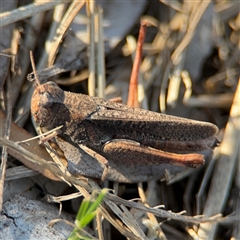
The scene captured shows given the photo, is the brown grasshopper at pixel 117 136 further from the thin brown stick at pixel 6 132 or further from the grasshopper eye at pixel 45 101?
the thin brown stick at pixel 6 132

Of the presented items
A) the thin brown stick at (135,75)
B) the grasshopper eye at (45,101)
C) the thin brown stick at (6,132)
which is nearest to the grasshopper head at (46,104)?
the grasshopper eye at (45,101)

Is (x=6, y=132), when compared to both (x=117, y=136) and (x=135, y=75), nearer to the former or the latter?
(x=117, y=136)

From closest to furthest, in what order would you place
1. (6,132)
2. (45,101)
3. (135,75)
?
(45,101), (6,132), (135,75)

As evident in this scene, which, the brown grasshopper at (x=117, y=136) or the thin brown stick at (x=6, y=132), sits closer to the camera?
the thin brown stick at (x=6, y=132)

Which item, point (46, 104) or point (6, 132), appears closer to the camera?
point (46, 104)

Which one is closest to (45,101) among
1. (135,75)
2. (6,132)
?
(6,132)

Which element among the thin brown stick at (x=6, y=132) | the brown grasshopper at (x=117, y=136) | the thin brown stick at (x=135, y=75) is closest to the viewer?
the thin brown stick at (x=6, y=132)

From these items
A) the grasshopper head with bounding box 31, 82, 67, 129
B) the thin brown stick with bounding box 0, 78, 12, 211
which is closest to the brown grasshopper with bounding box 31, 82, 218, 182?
the grasshopper head with bounding box 31, 82, 67, 129

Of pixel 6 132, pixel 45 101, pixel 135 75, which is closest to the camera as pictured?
pixel 45 101
